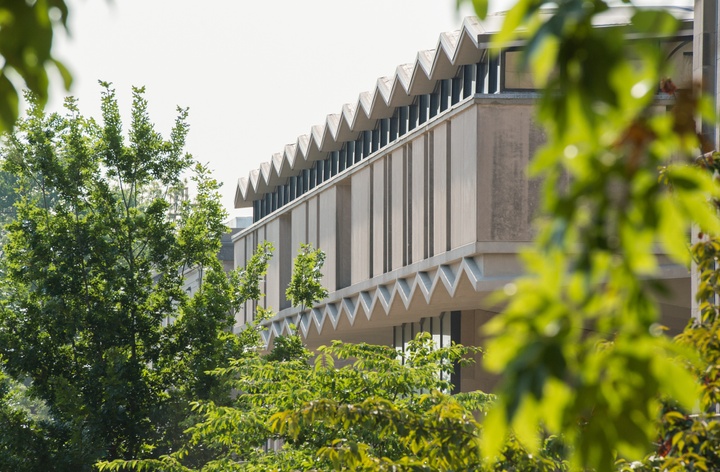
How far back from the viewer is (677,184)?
6.97 feet

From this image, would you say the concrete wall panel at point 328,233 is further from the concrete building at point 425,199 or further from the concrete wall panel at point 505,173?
the concrete wall panel at point 505,173

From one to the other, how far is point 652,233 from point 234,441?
14.4 metres

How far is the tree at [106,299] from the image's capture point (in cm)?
2255

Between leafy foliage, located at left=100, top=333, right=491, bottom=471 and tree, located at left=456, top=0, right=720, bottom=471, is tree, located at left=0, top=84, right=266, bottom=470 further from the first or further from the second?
tree, located at left=456, top=0, right=720, bottom=471

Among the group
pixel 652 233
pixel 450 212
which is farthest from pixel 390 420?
pixel 450 212

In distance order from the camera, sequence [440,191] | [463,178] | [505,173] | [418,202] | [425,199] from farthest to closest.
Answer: [418,202] < [425,199] < [440,191] < [463,178] < [505,173]

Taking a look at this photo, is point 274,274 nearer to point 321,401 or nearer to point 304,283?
point 304,283

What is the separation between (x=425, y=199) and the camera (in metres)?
30.9

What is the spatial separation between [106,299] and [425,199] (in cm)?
1056

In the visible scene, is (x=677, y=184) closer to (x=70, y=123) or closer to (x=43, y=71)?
(x=43, y=71)

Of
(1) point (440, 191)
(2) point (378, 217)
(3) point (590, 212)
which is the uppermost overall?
(1) point (440, 191)

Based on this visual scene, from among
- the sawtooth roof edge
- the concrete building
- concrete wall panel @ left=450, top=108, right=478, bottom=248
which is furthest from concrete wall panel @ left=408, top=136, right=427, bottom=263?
concrete wall panel @ left=450, top=108, right=478, bottom=248

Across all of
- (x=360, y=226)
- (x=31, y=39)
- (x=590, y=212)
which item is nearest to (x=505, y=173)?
(x=360, y=226)

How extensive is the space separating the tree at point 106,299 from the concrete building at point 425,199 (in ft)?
21.2
